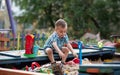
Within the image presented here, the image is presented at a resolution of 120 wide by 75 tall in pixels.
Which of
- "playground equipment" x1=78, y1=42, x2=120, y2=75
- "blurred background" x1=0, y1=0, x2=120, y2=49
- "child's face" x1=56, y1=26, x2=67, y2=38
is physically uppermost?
"blurred background" x1=0, y1=0, x2=120, y2=49

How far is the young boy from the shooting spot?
420 centimetres

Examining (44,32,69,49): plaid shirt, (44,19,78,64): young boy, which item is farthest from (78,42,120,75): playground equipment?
(44,32,69,49): plaid shirt

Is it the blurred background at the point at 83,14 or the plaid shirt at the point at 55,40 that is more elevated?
the blurred background at the point at 83,14

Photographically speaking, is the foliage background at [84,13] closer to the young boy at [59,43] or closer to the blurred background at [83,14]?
the blurred background at [83,14]

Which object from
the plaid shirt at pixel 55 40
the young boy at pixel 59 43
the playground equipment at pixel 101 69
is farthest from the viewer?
the plaid shirt at pixel 55 40

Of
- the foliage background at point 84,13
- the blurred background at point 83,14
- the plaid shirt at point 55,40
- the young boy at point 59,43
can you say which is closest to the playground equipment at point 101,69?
the young boy at point 59,43

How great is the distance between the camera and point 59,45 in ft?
14.4

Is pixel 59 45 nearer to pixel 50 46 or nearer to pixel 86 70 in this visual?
pixel 50 46

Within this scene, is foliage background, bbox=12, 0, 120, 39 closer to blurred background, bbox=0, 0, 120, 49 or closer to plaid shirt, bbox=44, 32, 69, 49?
blurred background, bbox=0, 0, 120, 49

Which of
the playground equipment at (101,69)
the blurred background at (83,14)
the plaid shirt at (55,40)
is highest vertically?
the blurred background at (83,14)

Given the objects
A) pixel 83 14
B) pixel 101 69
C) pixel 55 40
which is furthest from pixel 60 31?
pixel 83 14

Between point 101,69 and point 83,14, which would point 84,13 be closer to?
point 83,14

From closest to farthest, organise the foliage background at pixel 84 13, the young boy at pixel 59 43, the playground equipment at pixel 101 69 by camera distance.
Result: 1. the playground equipment at pixel 101 69
2. the young boy at pixel 59 43
3. the foliage background at pixel 84 13

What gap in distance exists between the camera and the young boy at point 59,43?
13.8 feet
